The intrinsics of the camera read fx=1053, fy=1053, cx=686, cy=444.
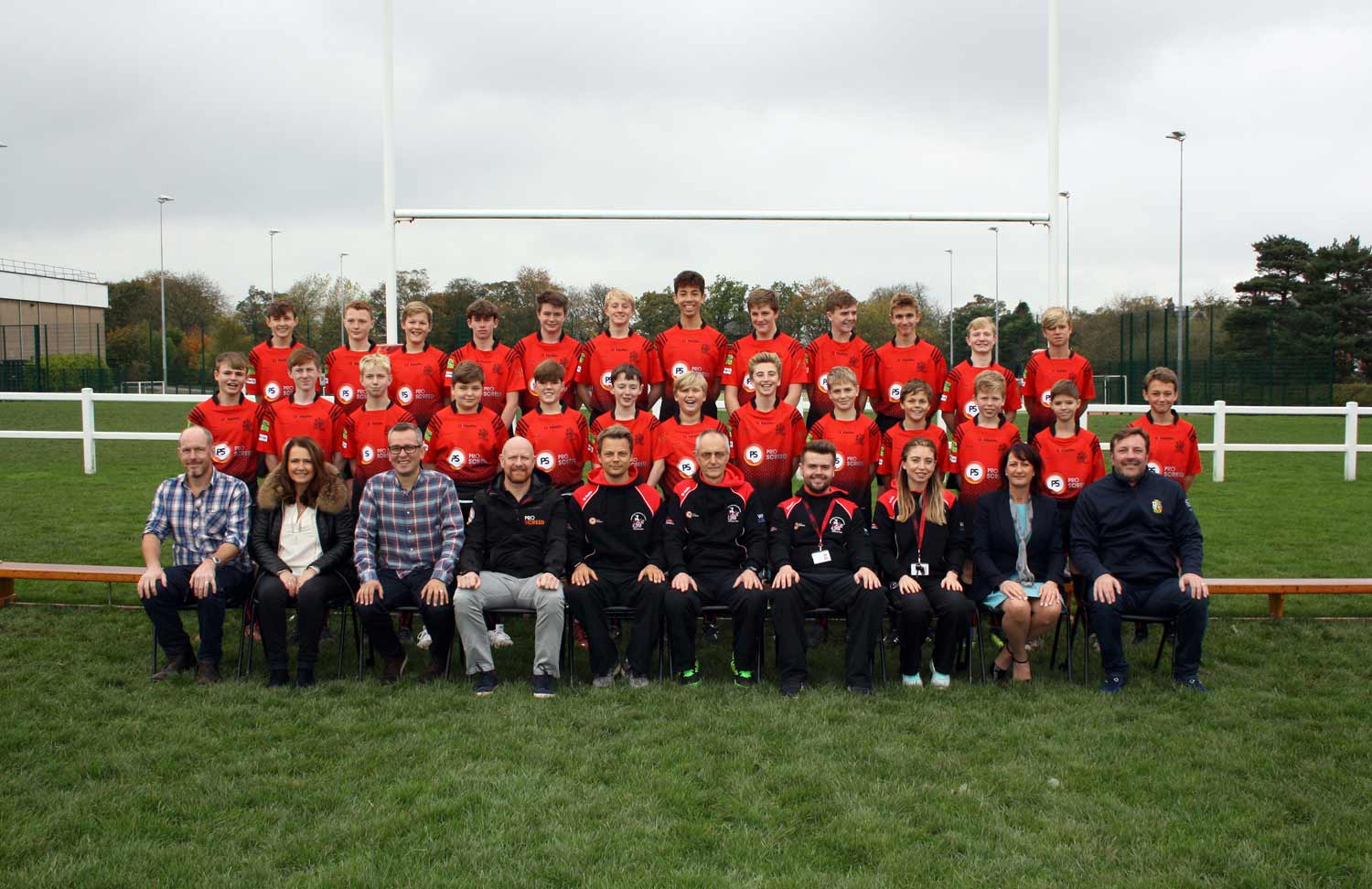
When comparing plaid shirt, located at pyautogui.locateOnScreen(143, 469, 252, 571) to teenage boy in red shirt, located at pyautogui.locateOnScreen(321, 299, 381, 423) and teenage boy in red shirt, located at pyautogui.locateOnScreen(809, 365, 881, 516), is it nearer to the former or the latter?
teenage boy in red shirt, located at pyautogui.locateOnScreen(321, 299, 381, 423)

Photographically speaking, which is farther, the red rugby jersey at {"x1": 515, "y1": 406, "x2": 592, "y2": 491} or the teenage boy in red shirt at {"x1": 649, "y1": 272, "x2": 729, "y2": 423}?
the teenage boy in red shirt at {"x1": 649, "y1": 272, "x2": 729, "y2": 423}

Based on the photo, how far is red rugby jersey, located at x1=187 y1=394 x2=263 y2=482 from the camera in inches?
248

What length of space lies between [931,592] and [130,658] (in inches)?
171

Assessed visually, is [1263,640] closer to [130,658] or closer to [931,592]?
[931,592]

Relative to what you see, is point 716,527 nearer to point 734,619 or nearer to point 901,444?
point 734,619

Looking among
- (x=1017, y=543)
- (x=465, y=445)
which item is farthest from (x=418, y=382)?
(x=1017, y=543)

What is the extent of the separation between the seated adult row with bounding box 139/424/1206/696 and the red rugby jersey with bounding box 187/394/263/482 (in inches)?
25.1

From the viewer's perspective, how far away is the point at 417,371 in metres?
6.53

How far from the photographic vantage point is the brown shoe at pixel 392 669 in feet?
17.9

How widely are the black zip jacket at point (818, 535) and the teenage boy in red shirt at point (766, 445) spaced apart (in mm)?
459

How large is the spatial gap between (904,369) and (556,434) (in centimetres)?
222

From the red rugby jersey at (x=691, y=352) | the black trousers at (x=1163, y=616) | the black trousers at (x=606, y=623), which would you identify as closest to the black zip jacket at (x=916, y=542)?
the black trousers at (x=1163, y=616)

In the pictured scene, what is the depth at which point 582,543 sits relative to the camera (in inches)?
224

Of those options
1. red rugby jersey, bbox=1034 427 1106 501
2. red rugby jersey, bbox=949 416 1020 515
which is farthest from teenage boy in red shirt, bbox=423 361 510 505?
red rugby jersey, bbox=1034 427 1106 501
